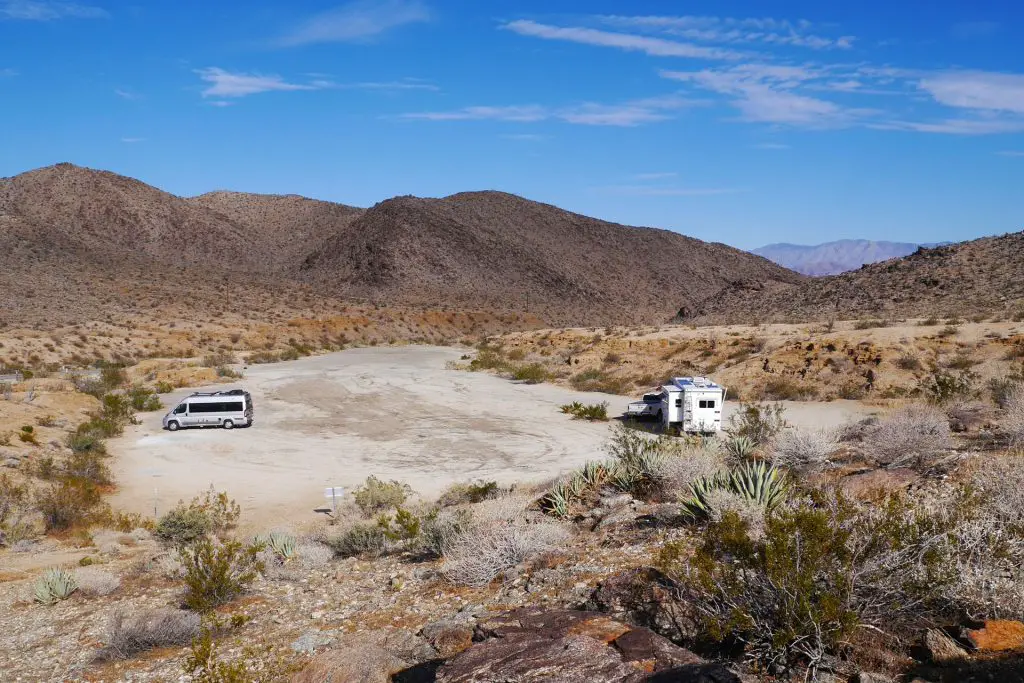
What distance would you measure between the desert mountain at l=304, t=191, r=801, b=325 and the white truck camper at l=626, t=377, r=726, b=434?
2818 inches

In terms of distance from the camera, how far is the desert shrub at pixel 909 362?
2525 cm

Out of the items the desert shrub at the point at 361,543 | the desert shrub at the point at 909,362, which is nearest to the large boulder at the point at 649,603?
the desert shrub at the point at 361,543

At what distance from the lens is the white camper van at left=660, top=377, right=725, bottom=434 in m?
20.4

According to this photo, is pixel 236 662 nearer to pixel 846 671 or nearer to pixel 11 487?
pixel 846 671

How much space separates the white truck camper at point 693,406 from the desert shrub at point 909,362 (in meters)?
9.00

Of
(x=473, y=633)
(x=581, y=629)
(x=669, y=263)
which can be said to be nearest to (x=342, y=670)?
(x=473, y=633)

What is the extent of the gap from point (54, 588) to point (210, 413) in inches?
642

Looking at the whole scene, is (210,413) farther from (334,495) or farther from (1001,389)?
(1001,389)

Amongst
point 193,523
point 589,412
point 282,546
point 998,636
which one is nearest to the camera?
point 998,636

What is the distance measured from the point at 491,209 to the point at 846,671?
12939 cm

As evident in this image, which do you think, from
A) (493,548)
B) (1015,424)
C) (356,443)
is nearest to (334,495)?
(493,548)

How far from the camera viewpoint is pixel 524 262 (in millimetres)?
111875

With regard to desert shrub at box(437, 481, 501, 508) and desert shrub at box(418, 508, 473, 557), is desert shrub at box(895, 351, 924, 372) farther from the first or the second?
desert shrub at box(418, 508, 473, 557)

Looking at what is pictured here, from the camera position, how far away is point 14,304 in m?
57.3
